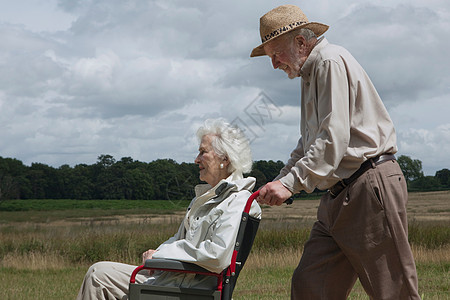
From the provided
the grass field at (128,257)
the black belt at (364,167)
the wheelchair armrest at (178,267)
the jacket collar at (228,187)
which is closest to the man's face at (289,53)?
the black belt at (364,167)

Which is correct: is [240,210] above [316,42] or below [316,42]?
below

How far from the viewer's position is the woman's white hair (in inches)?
126

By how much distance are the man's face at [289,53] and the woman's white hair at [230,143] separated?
0.67 m

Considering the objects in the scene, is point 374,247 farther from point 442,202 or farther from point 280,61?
point 442,202

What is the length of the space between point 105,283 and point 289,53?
1.49 meters

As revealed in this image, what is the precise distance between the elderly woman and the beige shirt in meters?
0.46

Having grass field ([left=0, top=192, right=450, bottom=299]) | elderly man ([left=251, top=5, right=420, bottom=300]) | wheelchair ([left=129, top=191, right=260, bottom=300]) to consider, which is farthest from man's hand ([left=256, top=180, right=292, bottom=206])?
grass field ([left=0, top=192, right=450, bottom=299])

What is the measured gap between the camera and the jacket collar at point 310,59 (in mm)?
2574

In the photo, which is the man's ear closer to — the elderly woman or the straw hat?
the straw hat

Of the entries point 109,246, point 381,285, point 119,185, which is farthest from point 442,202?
point 381,285

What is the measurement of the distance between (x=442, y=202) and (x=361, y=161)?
37.8 meters

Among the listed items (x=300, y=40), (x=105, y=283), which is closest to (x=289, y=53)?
(x=300, y=40)

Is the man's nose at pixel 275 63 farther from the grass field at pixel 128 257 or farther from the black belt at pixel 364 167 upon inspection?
the grass field at pixel 128 257

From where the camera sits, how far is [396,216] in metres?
2.51
